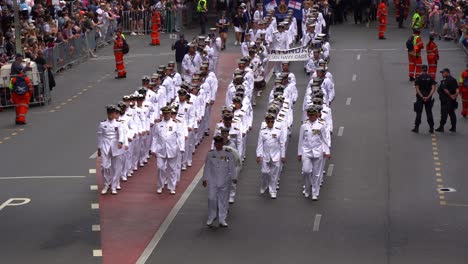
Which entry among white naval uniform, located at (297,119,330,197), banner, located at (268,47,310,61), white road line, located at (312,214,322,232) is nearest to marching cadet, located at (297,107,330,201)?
white naval uniform, located at (297,119,330,197)

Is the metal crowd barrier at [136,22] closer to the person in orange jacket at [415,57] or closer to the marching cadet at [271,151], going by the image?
the person in orange jacket at [415,57]

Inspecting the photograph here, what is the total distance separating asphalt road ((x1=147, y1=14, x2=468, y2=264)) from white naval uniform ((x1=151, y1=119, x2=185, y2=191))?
706 mm

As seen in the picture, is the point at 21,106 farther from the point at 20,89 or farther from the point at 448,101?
the point at 448,101

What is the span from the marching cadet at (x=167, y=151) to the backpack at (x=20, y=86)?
10038 mm

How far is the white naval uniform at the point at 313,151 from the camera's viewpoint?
1143 inches

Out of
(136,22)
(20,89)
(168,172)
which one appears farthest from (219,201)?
(136,22)

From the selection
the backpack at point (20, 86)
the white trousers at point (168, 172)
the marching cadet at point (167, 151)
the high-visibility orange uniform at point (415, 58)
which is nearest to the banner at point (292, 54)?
the high-visibility orange uniform at point (415, 58)

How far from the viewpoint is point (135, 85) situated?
4497 cm

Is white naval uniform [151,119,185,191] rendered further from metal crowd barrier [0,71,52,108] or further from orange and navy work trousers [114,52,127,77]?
orange and navy work trousers [114,52,127,77]

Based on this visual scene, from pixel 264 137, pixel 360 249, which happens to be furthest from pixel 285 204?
pixel 360 249

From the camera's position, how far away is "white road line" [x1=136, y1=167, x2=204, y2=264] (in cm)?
2478

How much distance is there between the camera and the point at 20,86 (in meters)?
39.2

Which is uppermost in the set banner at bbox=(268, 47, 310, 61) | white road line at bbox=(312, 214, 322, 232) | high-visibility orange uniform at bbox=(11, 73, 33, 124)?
banner at bbox=(268, 47, 310, 61)

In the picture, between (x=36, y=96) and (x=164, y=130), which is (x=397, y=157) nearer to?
(x=164, y=130)
